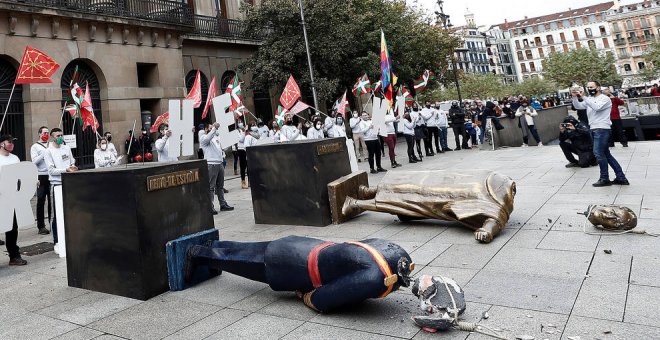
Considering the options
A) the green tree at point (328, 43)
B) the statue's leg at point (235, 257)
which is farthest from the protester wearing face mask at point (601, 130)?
the green tree at point (328, 43)

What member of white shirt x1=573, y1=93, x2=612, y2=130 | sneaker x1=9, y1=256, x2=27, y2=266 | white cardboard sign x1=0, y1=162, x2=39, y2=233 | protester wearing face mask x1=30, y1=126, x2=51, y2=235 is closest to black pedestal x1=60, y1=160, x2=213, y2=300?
white cardboard sign x1=0, y1=162, x2=39, y2=233

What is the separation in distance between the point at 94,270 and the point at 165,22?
59.4 ft

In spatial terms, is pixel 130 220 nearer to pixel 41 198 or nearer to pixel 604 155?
pixel 41 198

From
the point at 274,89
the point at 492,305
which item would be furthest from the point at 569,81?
the point at 492,305

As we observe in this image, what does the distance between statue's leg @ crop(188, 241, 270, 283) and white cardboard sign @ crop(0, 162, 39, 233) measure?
11.0 ft

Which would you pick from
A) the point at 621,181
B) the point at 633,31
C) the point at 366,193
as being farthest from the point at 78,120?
the point at 633,31

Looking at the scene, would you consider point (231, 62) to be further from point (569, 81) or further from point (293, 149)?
point (569, 81)

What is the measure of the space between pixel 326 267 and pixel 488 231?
8.37 ft

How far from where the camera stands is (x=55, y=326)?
369 centimetres

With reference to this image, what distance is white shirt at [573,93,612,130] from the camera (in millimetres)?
7562

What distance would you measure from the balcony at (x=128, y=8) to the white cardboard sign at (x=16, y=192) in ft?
41.0

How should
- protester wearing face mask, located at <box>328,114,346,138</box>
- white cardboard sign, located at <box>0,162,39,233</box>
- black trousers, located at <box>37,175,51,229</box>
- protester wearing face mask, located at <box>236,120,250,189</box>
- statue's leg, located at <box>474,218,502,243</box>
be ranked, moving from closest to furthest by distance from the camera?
statue's leg, located at <box>474,218,502,243</box>, white cardboard sign, located at <box>0,162,39,233</box>, black trousers, located at <box>37,175,51,229</box>, protester wearing face mask, located at <box>236,120,250,189</box>, protester wearing face mask, located at <box>328,114,346,138</box>

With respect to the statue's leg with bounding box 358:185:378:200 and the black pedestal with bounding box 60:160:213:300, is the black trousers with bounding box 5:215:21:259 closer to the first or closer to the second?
the black pedestal with bounding box 60:160:213:300

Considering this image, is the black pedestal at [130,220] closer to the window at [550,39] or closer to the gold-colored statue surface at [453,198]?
the gold-colored statue surface at [453,198]
